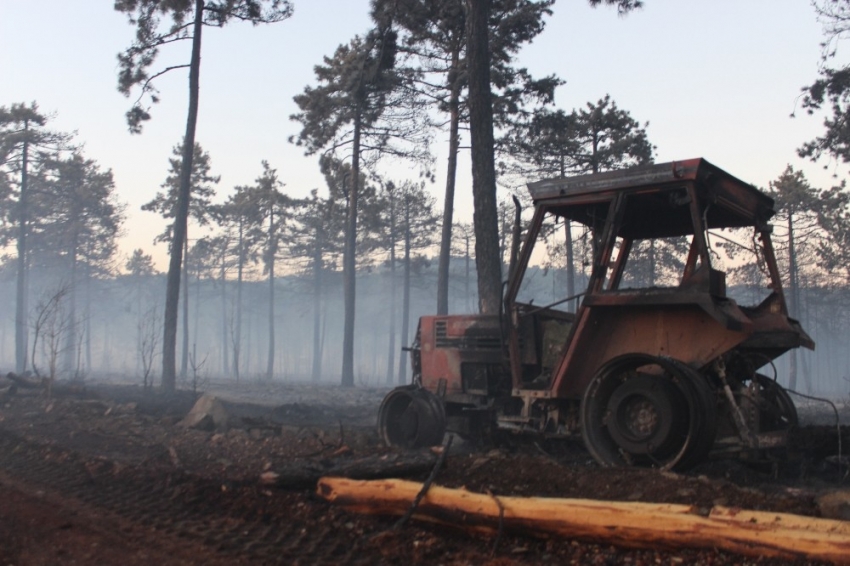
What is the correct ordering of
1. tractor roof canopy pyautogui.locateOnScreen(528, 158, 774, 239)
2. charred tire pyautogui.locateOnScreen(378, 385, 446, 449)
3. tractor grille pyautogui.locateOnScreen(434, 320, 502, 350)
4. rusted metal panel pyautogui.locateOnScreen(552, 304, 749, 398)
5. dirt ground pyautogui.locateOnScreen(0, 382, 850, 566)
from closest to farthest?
dirt ground pyautogui.locateOnScreen(0, 382, 850, 566) → rusted metal panel pyautogui.locateOnScreen(552, 304, 749, 398) → tractor roof canopy pyautogui.locateOnScreen(528, 158, 774, 239) → charred tire pyautogui.locateOnScreen(378, 385, 446, 449) → tractor grille pyautogui.locateOnScreen(434, 320, 502, 350)

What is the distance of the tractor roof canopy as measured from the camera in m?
6.59

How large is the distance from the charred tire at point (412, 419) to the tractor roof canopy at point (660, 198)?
9.16 feet

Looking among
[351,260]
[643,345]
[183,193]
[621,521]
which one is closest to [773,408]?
[643,345]

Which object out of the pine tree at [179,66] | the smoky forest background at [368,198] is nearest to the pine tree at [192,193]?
the smoky forest background at [368,198]

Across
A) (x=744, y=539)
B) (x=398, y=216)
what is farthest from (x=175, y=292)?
(x=398, y=216)

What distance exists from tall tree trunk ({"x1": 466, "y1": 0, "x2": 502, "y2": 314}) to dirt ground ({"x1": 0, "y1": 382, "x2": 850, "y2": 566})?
175 inches

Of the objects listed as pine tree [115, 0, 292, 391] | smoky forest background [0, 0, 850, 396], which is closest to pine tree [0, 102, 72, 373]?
smoky forest background [0, 0, 850, 396]

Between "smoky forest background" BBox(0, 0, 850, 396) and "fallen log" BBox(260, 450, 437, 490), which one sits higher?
"smoky forest background" BBox(0, 0, 850, 396)

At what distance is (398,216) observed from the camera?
48.8m

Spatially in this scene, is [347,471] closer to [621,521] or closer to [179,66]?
[621,521]

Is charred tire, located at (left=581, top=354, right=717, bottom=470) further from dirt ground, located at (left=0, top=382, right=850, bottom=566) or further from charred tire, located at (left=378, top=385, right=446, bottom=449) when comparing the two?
charred tire, located at (left=378, top=385, right=446, bottom=449)

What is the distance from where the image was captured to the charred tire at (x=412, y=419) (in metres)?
8.77

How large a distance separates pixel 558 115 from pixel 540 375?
1447 centimetres

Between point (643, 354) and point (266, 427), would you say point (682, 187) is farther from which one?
point (266, 427)
